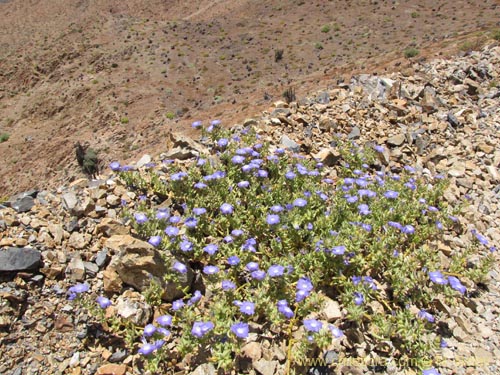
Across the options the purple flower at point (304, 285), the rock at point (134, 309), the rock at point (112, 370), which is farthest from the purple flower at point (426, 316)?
the rock at point (112, 370)

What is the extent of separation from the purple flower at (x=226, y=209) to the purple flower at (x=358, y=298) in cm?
173

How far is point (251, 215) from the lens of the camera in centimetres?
481

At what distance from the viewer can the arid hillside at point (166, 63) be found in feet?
64.7

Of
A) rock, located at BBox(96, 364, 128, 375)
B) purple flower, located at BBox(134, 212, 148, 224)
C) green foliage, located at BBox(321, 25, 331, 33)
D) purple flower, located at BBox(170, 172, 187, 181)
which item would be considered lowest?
green foliage, located at BBox(321, 25, 331, 33)

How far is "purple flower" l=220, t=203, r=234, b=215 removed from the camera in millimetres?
4593

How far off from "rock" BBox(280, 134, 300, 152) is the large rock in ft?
10.5

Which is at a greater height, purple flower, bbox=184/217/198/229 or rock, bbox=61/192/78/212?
rock, bbox=61/192/78/212

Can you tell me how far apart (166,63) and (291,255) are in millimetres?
26956

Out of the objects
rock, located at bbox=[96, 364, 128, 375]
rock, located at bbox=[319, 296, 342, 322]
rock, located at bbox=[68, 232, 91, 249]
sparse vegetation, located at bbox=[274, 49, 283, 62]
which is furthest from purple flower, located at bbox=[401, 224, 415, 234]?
sparse vegetation, located at bbox=[274, 49, 283, 62]

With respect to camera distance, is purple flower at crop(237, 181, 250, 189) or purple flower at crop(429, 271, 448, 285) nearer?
purple flower at crop(429, 271, 448, 285)

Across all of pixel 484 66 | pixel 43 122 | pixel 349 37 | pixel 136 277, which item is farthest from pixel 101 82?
pixel 136 277

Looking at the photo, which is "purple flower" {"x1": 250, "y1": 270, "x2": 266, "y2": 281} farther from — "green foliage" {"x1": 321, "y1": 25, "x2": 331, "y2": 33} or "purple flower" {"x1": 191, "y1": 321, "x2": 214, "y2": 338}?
"green foliage" {"x1": 321, "y1": 25, "x2": 331, "y2": 33}

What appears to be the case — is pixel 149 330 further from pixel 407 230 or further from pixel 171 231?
pixel 407 230

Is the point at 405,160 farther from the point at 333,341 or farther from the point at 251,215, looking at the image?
the point at 333,341
